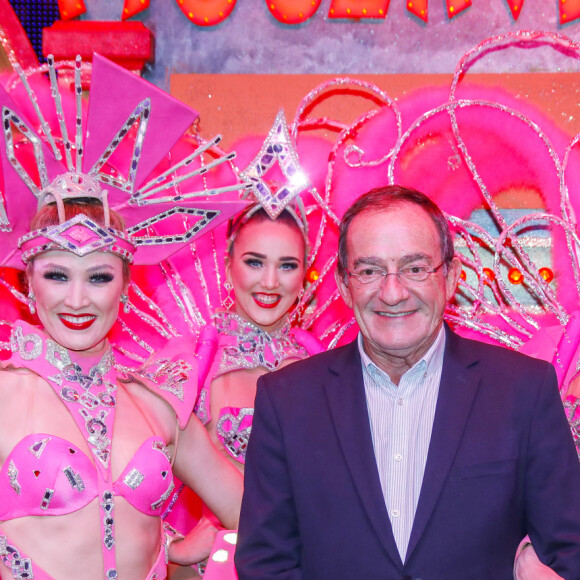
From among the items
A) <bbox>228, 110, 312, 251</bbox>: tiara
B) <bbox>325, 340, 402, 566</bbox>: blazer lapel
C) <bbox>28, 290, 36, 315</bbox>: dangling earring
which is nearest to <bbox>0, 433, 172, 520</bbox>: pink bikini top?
<bbox>28, 290, 36, 315</bbox>: dangling earring

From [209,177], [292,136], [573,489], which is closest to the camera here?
[573,489]

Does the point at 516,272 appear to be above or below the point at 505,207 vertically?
below

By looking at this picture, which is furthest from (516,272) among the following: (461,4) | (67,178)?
(67,178)

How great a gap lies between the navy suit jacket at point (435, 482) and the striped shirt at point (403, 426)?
0.04 meters

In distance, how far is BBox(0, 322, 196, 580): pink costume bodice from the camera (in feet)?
6.77

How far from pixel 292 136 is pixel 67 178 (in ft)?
3.54

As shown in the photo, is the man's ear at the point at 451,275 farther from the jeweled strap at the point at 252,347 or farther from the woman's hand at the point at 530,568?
the jeweled strap at the point at 252,347

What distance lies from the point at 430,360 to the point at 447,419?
170 millimetres

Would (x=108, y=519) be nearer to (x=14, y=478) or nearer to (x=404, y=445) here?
(x=14, y=478)

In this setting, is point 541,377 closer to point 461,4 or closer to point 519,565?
point 519,565

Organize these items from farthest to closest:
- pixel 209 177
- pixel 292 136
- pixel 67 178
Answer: pixel 209 177
pixel 292 136
pixel 67 178

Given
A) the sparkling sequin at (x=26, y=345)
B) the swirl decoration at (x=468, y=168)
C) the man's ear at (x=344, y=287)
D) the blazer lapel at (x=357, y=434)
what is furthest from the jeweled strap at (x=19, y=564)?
the swirl decoration at (x=468, y=168)

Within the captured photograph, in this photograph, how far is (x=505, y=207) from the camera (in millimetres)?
3840

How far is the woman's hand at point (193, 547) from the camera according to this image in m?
2.47
